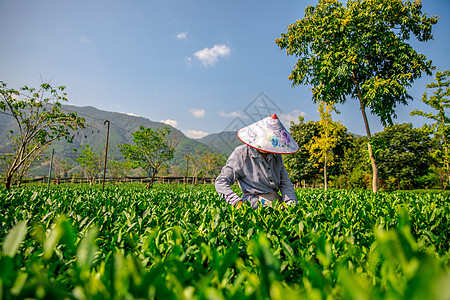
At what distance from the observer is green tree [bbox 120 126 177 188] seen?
66.3 ft

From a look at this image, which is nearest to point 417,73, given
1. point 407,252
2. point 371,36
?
point 371,36

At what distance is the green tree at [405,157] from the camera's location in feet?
88.4

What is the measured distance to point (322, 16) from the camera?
11.0 m

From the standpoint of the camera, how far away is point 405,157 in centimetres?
2747

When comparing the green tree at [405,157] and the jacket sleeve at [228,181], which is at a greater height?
the green tree at [405,157]

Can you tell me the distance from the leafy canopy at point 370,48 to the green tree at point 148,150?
14.6 m

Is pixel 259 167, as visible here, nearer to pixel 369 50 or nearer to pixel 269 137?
pixel 269 137

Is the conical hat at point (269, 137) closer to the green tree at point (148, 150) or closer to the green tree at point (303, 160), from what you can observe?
the green tree at point (148, 150)

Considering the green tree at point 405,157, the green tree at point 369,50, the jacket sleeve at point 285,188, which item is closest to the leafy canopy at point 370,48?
the green tree at point 369,50

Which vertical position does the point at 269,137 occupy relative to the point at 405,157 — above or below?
below

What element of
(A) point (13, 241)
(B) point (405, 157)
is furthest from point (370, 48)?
(B) point (405, 157)

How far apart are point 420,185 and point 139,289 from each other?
40816 millimetres

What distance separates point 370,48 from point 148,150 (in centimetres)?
1749

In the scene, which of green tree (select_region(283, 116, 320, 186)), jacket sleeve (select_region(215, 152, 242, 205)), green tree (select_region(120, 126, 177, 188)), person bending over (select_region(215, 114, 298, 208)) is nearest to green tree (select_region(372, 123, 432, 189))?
green tree (select_region(283, 116, 320, 186))
